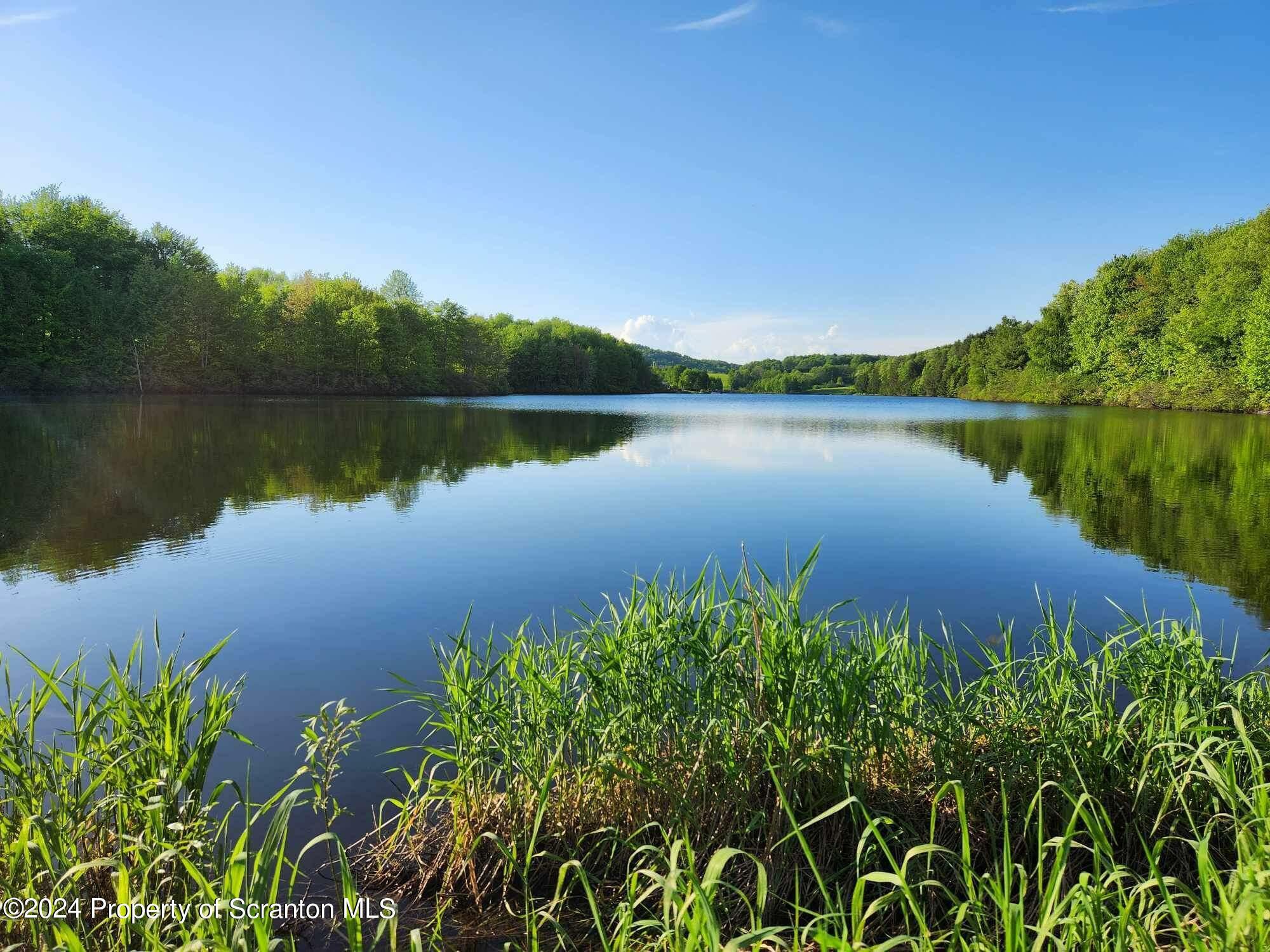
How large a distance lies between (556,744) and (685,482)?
42.3 feet

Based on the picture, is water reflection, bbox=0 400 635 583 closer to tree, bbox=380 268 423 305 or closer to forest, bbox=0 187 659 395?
forest, bbox=0 187 659 395

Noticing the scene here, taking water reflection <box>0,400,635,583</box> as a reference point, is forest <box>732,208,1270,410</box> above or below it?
above

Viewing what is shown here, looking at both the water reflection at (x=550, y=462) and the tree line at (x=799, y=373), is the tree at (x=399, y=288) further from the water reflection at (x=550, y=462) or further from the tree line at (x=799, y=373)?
the tree line at (x=799, y=373)

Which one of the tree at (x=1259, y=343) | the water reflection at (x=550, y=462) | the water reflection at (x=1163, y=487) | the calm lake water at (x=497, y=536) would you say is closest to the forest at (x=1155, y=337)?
the tree at (x=1259, y=343)

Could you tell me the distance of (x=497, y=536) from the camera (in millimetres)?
10672

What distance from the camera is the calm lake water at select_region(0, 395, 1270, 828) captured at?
6.53 meters

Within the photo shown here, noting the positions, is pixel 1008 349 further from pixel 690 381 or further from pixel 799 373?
pixel 799 373

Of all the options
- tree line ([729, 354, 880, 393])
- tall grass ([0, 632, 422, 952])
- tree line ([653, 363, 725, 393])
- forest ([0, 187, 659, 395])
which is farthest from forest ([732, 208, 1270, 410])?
forest ([0, 187, 659, 395])

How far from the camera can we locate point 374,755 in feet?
14.0

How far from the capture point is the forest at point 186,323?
44.8m

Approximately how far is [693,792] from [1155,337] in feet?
238

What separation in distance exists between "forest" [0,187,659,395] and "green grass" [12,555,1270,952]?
5286 cm

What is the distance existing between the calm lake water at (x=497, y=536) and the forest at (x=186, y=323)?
26754mm

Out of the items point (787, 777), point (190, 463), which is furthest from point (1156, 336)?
point (787, 777)
